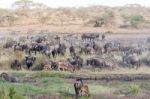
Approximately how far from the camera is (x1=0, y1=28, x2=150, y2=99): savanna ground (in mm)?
17188

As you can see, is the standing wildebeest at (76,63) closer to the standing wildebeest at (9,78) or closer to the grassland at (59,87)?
the grassland at (59,87)

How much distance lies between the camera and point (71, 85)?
19.1m

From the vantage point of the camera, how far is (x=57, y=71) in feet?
73.2

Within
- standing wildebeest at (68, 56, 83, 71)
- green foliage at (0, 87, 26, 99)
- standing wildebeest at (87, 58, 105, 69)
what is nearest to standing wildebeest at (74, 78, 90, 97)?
green foliage at (0, 87, 26, 99)

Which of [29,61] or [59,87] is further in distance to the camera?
[29,61]

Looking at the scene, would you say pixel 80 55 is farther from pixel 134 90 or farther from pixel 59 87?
pixel 134 90

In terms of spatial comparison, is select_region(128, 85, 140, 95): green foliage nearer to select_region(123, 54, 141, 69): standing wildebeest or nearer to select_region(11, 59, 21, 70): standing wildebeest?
Result: select_region(123, 54, 141, 69): standing wildebeest

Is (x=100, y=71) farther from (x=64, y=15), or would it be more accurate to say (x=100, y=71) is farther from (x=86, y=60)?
(x=64, y=15)

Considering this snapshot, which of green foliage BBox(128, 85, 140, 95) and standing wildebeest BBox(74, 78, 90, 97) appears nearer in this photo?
standing wildebeest BBox(74, 78, 90, 97)

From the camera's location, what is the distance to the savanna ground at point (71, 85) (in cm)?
1719

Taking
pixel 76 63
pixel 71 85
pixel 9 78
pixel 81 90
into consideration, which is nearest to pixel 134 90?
pixel 81 90

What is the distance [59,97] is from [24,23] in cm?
3694

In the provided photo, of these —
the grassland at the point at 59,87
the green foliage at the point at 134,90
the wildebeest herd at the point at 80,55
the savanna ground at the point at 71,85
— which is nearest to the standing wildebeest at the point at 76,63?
the wildebeest herd at the point at 80,55

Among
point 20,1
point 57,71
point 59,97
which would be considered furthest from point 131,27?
point 59,97
